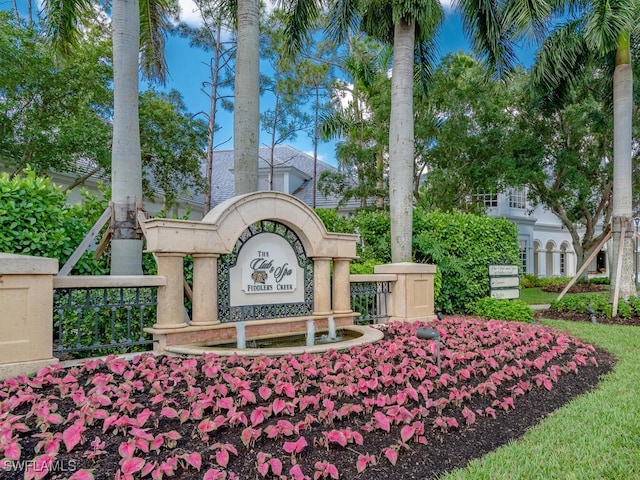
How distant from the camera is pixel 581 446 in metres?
3.63

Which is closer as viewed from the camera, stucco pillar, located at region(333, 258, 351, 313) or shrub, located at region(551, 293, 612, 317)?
stucco pillar, located at region(333, 258, 351, 313)

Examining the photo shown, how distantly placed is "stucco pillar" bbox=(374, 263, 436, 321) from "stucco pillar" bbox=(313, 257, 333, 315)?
166 centimetres

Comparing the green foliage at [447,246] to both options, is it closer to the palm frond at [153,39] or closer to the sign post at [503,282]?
the sign post at [503,282]

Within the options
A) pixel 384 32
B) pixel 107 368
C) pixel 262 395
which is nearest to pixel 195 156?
pixel 384 32

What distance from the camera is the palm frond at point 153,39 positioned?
10.6 meters

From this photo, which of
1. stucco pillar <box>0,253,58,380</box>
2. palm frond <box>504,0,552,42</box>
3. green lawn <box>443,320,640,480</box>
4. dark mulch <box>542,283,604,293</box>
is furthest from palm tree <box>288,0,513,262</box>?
dark mulch <box>542,283,604,293</box>

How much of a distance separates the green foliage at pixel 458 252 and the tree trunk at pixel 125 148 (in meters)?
6.69

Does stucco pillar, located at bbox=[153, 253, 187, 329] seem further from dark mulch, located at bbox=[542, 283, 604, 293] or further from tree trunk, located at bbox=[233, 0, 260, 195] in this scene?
dark mulch, located at bbox=[542, 283, 604, 293]

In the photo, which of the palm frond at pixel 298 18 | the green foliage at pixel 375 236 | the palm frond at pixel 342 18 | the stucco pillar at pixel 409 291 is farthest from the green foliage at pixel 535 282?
the palm frond at pixel 298 18

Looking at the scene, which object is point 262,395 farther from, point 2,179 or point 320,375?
point 2,179

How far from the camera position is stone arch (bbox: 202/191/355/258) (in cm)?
630

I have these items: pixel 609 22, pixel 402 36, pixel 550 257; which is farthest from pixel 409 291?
pixel 550 257

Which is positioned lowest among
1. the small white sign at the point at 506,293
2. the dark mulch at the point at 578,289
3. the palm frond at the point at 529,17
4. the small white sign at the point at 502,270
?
the dark mulch at the point at 578,289

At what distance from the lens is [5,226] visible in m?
5.91
